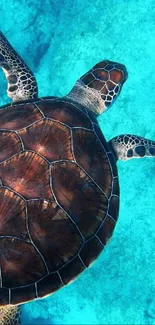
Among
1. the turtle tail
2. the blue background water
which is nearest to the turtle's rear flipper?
the blue background water

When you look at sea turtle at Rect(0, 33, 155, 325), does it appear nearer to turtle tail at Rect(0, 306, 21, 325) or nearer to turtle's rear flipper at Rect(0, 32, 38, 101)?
turtle tail at Rect(0, 306, 21, 325)

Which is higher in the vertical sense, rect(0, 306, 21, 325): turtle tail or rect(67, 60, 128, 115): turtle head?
rect(67, 60, 128, 115): turtle head

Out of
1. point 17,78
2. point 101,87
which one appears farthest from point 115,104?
point 17,78

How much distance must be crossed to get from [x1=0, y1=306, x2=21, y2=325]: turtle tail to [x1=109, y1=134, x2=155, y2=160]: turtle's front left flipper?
77.4 inches

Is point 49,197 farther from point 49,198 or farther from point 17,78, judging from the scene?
point 17,78

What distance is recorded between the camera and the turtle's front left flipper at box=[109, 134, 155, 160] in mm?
3859

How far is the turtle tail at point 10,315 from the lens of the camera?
11.0 ft

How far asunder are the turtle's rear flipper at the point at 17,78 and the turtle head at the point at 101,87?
514 mm

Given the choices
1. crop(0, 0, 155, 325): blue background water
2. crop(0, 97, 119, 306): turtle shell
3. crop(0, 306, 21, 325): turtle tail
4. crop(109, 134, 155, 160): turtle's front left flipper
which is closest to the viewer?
crop(0, 97, 119, 306): turtle shell

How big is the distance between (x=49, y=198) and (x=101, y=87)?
173 centimetres

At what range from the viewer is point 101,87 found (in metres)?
3.93

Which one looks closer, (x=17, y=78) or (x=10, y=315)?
(x=10, y=315)

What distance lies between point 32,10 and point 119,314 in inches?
189

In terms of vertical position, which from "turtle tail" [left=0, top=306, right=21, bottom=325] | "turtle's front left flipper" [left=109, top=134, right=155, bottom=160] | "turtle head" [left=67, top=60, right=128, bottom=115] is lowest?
"turtle tail" [left=0, top=306, right=21, bottom=325]
